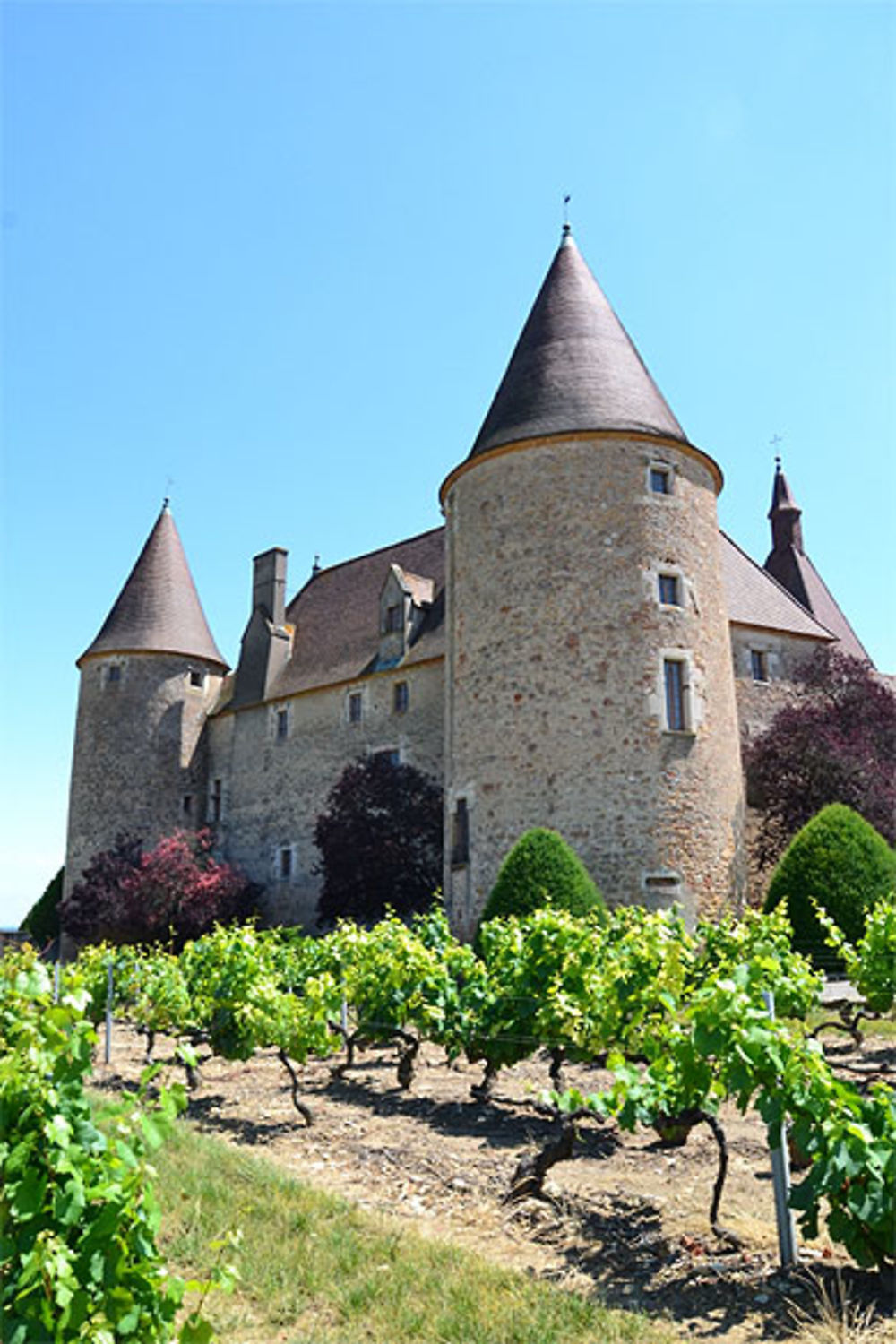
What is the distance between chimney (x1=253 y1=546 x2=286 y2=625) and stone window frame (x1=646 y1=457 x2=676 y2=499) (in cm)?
1428

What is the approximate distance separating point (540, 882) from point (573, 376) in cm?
945

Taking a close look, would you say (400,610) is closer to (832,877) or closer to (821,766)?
(821,766)

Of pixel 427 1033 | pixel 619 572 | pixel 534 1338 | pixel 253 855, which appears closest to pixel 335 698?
pixel 253 855

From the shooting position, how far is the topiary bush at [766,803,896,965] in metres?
14.5

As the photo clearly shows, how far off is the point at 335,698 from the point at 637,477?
35.2 feet

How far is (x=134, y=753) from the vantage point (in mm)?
28719

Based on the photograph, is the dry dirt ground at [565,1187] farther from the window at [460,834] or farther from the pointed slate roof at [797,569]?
the pointed slate roof at [797,569]

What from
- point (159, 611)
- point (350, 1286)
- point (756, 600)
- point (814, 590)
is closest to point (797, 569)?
point (814, 590)

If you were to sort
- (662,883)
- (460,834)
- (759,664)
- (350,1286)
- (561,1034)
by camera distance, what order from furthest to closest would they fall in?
1. (759,664)
2. (460,834)
3. (662,883)
4. (561,1034)
5. (350,1286)

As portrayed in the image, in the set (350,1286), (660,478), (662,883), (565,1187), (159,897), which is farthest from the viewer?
(159,897)

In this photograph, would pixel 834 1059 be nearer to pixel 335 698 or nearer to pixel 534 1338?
pixel 534 1338

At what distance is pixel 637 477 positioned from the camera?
18.4m

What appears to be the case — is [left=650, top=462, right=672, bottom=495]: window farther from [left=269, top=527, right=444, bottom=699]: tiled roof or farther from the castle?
[left=269, top=527, right=444, bottom=699]: tiled roof

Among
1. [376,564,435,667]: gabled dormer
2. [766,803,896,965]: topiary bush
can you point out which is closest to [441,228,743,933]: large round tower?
[766,803,896,965]: topiary bush
